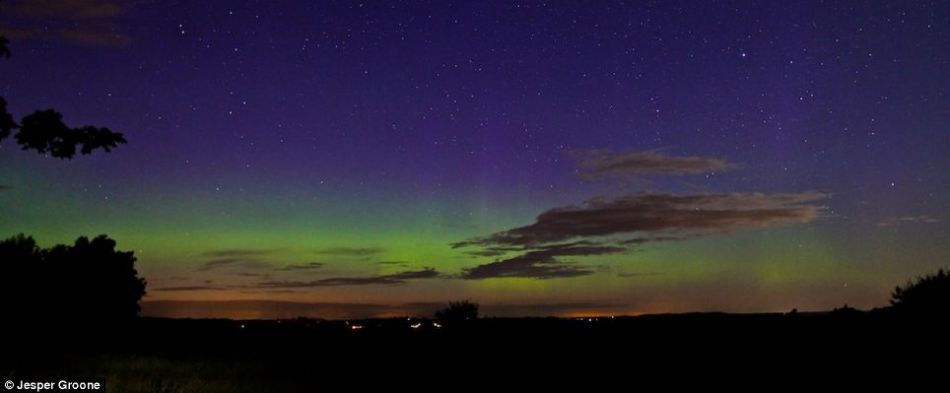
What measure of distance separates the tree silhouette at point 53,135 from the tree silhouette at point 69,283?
31.3 meters

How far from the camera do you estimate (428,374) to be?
25.8 metres

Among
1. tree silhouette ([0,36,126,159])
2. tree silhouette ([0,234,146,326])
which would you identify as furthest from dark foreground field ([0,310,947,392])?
tree silhouette ([0,234,146,326])

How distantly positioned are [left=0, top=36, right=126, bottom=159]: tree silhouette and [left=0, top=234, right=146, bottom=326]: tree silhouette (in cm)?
3134

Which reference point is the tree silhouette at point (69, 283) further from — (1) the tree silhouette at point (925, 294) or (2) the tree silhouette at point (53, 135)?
(1) the tree silhouette at point (925, 294)

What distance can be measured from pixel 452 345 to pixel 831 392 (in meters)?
19.5

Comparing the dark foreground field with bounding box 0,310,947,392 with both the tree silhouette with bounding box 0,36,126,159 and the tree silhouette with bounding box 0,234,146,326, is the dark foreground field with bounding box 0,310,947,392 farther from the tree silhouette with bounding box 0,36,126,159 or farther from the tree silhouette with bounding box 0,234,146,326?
the tree silhouette with bounding box 0,234,146,326

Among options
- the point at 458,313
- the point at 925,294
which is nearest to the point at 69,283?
the point at 458,313

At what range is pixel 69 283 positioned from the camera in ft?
206

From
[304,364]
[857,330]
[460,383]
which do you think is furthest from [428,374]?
[857,330]

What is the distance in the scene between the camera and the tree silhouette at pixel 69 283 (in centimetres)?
5284

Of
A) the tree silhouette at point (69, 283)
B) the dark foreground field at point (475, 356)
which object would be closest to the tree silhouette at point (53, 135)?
the dark foreground field at point (475, 356)

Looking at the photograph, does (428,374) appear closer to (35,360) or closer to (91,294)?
(35,360)

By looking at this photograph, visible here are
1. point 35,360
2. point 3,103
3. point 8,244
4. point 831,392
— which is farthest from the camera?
point 8,244

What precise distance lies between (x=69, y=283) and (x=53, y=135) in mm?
51067
